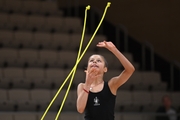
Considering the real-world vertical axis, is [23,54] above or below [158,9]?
below

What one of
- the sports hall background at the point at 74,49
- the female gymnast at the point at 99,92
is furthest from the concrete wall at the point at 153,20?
the female gymnast at the point at 99,92

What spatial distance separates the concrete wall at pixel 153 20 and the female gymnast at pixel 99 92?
7.37m

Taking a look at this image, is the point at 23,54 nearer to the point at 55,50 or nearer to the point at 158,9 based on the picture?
the point at 55,50

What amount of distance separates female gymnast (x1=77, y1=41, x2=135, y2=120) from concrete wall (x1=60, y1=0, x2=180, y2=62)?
7.37 meters

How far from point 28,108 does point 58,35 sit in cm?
228

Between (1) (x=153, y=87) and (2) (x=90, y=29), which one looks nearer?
(1) (x=153, y=87)

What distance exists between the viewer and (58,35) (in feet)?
36.4

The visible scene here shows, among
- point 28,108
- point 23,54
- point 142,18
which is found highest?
point 142,18

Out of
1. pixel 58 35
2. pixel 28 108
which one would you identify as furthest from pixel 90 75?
pixel 58 35

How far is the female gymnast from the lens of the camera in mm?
3933

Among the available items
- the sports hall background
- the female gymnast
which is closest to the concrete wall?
the sports hall background

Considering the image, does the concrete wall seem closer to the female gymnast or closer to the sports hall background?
the sports hall background

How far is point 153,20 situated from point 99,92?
7803mm

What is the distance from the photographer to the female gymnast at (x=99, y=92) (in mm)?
3933
